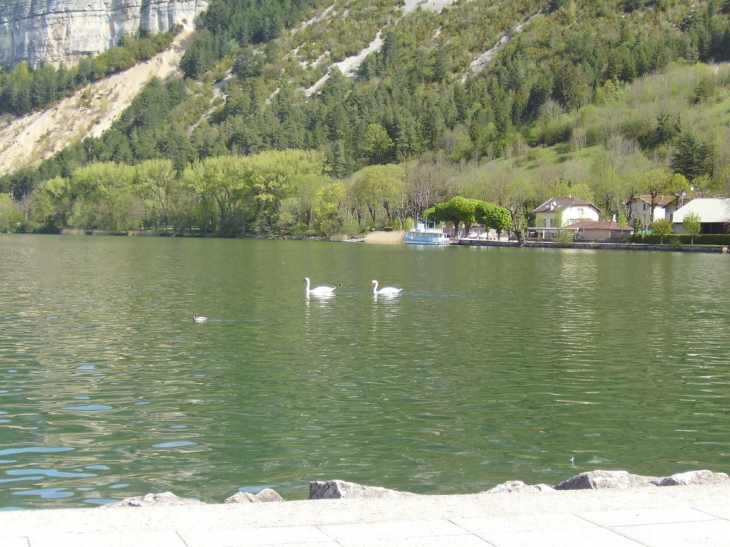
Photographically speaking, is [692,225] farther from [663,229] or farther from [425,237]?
[425,237]

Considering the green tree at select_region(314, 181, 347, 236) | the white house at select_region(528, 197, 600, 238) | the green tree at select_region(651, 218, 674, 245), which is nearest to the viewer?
the green tree at select_region(651, 218, 674, 245)

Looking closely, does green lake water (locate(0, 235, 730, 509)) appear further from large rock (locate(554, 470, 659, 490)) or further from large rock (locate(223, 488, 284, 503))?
large rock (locate(554, 470, 659, 490))

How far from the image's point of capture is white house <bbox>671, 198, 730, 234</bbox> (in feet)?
358

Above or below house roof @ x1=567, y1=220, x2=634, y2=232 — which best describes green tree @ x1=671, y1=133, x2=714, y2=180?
Result: above

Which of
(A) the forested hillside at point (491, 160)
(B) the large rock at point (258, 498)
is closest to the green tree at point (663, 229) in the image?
(A) the forested hillside at point (491, 160)

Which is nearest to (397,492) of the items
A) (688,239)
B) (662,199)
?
(688,239)

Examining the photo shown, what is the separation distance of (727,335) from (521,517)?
2225cm

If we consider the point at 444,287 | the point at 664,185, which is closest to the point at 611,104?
the point at 664,185

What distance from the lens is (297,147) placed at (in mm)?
199250

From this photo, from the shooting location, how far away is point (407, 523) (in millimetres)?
7582

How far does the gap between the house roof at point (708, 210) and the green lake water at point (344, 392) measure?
79620 millimetres

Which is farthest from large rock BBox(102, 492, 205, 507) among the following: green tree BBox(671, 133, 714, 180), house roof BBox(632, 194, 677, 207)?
green tree BBox(671, 133, 714, 180)

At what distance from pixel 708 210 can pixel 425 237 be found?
40712mm

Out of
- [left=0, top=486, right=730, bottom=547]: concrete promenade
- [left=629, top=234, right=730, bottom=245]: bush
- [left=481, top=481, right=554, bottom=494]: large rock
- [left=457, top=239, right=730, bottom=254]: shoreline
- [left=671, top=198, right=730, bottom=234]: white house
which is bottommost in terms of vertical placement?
[left=481, top=481, right=554, bottom=494]: large rock
